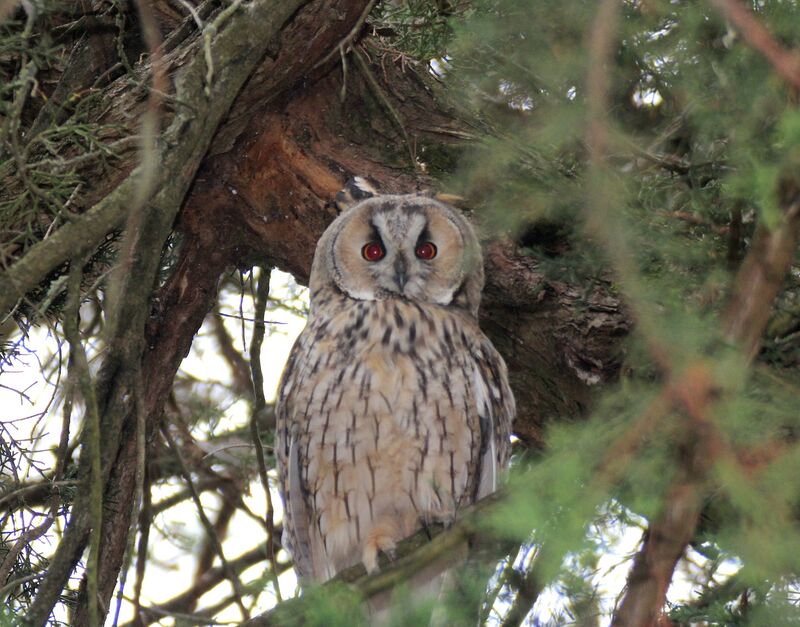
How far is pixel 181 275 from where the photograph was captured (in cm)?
331

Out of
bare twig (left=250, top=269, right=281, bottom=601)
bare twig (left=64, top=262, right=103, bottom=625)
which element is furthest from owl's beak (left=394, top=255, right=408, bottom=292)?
bare twig (left=64, top=262, right=103, bottom=625)

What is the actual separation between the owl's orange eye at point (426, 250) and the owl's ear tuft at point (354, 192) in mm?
222

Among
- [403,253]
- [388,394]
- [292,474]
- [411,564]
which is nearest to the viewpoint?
[411,564]

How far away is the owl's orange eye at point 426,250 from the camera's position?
3102 millimetres

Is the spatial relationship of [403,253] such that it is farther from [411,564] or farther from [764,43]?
[764,43]

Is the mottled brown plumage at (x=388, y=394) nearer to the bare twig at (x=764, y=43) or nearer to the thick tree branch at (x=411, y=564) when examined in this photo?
the thick tree branch at (x=411, y=564)

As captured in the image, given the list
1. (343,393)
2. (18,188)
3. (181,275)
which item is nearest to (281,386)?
(343,393)

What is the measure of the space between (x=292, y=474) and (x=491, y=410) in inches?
24.6

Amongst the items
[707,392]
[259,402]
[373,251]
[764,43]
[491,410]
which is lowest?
[707,392]

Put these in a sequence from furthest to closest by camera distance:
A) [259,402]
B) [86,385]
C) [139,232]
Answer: [259,402]
[139,232]
[86,385]

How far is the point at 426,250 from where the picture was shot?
10.2ft

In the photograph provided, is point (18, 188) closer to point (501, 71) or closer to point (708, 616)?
point (501, 71)

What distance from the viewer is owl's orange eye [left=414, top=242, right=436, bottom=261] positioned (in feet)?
10.2

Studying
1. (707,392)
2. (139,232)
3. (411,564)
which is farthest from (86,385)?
(707,392)
